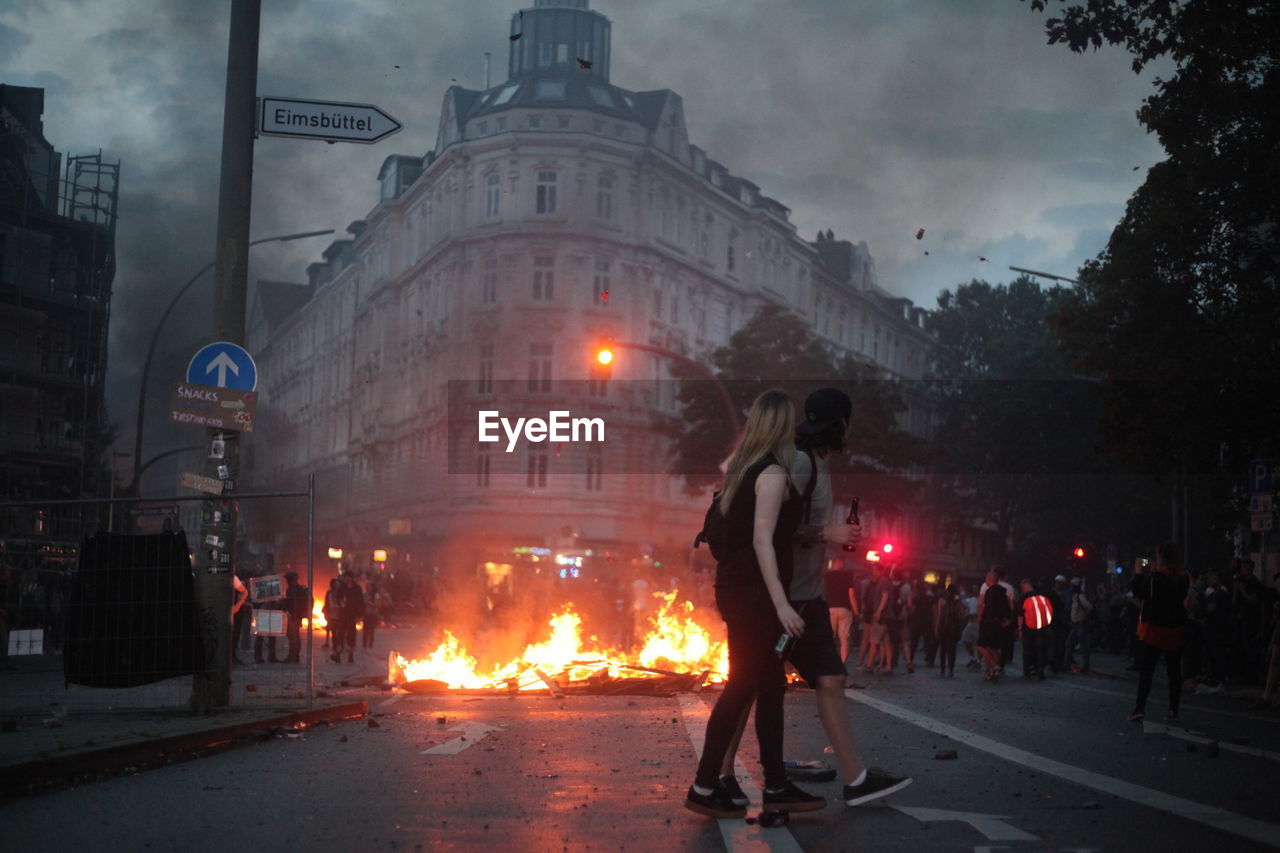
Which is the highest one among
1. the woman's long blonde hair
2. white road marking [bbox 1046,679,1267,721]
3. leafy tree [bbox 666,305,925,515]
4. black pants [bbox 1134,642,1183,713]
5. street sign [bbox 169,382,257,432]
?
leafy tree [bbox 666,305,925,515]

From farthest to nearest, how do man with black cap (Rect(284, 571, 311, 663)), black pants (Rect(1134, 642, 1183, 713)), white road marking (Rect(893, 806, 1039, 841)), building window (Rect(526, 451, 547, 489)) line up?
1. building window (Rect(526, 451, 547, 489))
2. man with black cap (Rect(284, 571, 311, 663))
3. black pants (Rect(1134, 642, 1183, 713))
4. white road marking (Rect(893, 806, 1039, 841))

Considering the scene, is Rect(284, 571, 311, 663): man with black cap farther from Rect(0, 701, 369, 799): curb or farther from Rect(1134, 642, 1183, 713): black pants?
Rect(1134, 642, 1183, 713): black pants

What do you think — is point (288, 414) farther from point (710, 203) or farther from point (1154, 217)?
point (1154, 217)

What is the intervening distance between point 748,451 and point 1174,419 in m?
19.0

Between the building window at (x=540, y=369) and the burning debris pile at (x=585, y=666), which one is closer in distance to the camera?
the burning debris pile at (x=585, y=666)

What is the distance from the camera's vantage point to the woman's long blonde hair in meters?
6.77

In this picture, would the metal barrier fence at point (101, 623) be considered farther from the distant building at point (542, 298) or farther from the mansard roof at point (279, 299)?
the mansard roof at point (279, 299)

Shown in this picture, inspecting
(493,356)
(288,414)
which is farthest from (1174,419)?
(288,414)

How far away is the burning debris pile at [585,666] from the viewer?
17547 mm

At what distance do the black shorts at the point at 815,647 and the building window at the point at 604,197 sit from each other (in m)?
57.6

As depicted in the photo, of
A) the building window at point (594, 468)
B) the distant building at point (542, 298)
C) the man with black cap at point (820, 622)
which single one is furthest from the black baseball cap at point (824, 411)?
the building window at point (594, 468)

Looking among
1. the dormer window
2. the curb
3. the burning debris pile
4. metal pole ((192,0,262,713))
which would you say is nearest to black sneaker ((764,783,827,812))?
the curb

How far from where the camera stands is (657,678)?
17438 mm

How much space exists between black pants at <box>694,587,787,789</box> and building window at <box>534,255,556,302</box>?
56.4 meters
